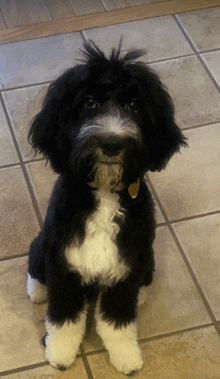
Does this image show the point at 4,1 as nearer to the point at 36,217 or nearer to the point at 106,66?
the point at 36,217

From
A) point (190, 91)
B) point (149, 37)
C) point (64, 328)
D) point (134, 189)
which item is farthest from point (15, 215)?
point (149, 37)

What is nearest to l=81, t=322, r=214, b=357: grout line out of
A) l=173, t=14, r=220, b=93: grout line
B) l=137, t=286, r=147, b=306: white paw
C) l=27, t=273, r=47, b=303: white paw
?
l=137, t=286, r=147, b=306: white paw

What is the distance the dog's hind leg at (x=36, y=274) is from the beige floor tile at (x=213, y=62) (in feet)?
4.22

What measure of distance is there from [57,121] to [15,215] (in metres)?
0.77

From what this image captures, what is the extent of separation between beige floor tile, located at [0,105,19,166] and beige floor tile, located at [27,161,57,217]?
83 millimetres

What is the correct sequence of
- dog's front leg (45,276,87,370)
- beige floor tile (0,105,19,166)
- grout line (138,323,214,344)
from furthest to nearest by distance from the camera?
beige floor tile (0,105,19,166) < grout line (138,323,214,344) < dog's front leg (45,276,87,370)

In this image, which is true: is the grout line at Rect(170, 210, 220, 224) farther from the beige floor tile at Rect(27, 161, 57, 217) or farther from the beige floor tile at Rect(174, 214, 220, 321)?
the beige floor tile at Rect(27, 161, 57, 217)

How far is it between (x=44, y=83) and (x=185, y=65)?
2.20 ft

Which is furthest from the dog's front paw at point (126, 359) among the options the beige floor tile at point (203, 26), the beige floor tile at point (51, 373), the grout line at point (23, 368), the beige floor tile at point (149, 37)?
the beige floor tile at point (203, 26)

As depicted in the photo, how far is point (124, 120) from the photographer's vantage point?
128cm

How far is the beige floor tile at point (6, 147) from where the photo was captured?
2205 millimetres

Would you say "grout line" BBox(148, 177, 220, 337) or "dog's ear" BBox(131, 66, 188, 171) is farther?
"grout line" BBox(148, 177, 220, 337)

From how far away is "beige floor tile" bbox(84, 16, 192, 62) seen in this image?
→ 2.65m

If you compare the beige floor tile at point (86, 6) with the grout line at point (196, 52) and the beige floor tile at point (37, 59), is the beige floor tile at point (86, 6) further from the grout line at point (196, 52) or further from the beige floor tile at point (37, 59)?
the grout line at point (196, 52)
